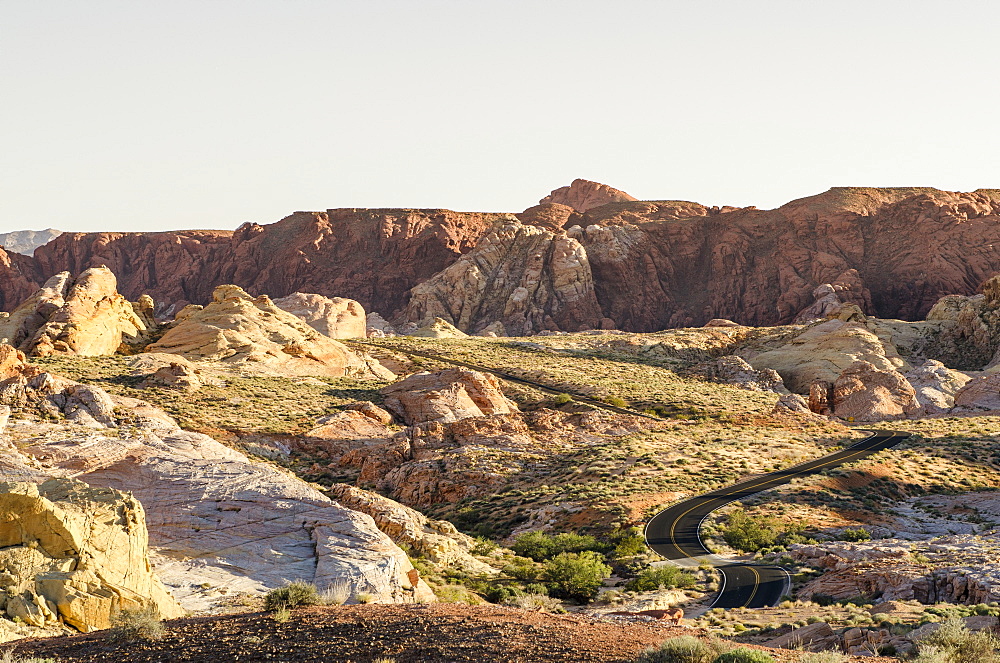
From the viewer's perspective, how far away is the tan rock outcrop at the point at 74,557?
52.2 feet

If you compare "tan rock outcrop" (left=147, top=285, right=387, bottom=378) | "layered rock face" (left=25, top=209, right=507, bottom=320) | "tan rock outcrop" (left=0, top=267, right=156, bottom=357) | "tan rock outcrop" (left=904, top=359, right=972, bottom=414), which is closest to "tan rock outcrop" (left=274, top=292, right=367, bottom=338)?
"tan rock outcrop" (left=147, top=285, right=387, bottom=378)

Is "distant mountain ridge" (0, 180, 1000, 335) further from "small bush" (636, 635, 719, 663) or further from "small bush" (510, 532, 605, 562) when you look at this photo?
"small bush" (636, 635, 719, 663)

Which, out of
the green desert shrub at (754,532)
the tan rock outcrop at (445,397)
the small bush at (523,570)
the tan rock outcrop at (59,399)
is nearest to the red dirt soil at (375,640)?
the small bush at (523,570)

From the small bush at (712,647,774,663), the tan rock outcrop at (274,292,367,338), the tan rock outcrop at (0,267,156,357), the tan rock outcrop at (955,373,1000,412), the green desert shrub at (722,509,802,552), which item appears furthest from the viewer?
the tan rock outcrop at (274,292,367,338)

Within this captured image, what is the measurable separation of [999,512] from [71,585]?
38.2m

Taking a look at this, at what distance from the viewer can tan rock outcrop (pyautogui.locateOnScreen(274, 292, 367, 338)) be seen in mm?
103500

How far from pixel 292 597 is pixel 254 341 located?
174 ft

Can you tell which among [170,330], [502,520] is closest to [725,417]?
[502,520]

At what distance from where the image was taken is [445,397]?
5816 centimetres

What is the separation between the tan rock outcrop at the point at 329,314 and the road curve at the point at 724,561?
64276 mm

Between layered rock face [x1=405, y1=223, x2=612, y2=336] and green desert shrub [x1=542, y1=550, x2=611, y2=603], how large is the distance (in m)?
117

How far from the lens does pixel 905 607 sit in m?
21.5

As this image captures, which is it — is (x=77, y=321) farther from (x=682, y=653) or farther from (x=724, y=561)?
(x=682, y=653)

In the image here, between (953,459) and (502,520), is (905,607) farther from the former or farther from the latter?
(953,459)
